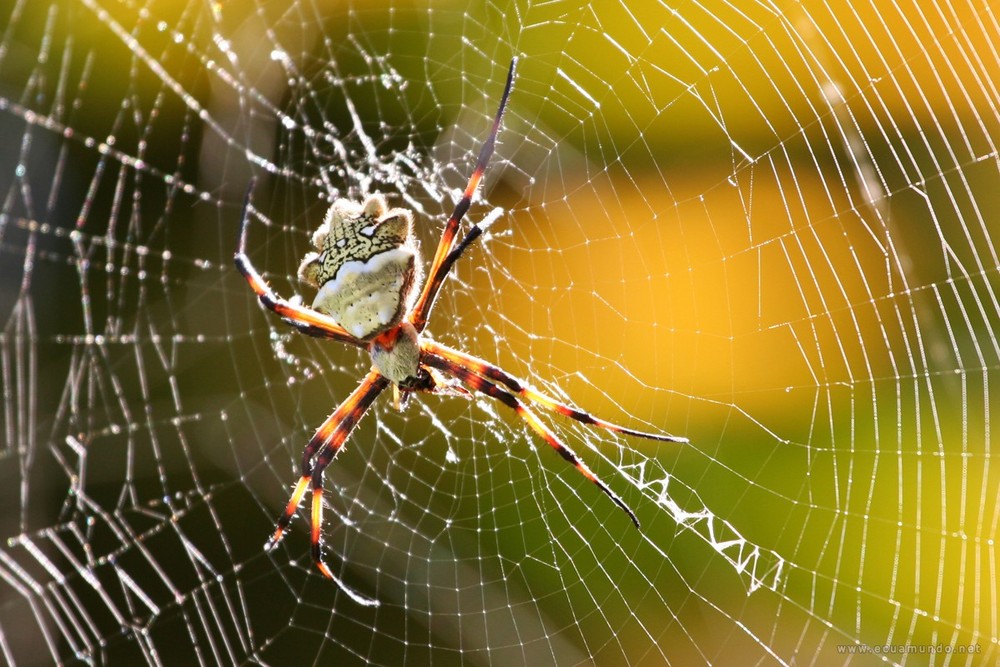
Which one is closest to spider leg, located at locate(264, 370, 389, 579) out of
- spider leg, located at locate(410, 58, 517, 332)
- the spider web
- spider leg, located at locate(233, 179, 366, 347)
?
spider leg, located at locate(233, 179, 366, 347)

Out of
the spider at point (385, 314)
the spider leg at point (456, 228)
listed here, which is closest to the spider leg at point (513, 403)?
the spider at point (385, 314)

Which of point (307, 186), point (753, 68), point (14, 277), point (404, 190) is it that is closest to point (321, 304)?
point (404, 190)

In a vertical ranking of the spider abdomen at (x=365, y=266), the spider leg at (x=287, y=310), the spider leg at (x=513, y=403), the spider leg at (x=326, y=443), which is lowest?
the spider leg at (x=326, y=443)

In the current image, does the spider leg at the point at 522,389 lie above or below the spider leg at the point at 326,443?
above

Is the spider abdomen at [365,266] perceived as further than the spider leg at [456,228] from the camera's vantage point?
Yes

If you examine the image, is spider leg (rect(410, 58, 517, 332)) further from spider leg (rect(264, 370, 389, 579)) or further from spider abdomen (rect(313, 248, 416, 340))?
spider leg (rect(264, 370, 389, 579))

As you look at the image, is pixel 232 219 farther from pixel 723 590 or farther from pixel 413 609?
pixel 723 590

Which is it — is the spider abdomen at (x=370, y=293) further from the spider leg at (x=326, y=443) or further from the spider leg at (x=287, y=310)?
the spider leg at (x=326, y=443)

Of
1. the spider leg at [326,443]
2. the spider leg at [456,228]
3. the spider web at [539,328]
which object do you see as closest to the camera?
the spider leg at [456,228]
